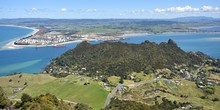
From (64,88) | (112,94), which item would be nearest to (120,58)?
(64,88)

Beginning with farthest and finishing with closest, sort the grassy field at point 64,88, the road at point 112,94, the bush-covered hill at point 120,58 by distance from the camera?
the bush-covered hill at point 120,58, the grassy field at point 64,88, the road at point 112,94

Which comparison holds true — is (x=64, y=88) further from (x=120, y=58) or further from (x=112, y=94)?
(x=120, y=58)

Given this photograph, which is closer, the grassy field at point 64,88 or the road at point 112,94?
the road at point 112,94

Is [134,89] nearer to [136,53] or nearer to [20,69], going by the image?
[136,53]

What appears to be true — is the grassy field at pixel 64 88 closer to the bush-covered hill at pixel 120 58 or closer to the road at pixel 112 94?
the road at pixel 112 94

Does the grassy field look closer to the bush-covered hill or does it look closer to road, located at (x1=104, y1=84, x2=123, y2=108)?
road, located at (x1=104, y1=84, x2=123, y2=108)

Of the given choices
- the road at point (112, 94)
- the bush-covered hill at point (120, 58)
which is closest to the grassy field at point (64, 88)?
the road at point (112, 94)

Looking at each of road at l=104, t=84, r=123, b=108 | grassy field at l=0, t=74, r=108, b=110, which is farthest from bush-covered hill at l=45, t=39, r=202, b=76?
grassy field at l=0, t=74, r=108, b=110
